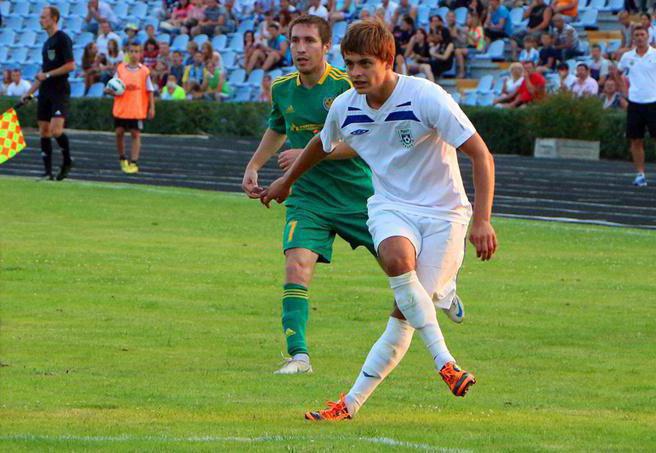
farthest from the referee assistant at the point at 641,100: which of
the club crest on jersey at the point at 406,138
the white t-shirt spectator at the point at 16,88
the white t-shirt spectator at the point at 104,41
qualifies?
the white t-shirt spectator at the point at 16,88

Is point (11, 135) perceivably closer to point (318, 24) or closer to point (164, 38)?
point (318, 24)

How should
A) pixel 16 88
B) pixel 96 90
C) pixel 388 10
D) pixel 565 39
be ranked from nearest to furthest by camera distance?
pixel 565 39 < pixel 388 10 < pixel 16 88 < pixel 96 90

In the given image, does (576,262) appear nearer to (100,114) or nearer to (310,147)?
(310,147)

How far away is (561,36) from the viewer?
106ft

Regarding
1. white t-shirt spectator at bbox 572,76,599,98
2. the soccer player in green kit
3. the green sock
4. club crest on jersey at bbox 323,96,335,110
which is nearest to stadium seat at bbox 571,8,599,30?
white t-shirt spectator at bbox 572,76,599,98

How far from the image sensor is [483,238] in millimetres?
6574

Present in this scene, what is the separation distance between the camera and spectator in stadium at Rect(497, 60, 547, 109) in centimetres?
3142

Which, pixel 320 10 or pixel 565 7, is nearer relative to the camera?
pixel 565 7

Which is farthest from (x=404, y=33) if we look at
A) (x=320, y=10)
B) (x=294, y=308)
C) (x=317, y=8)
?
(x=294, y=308)

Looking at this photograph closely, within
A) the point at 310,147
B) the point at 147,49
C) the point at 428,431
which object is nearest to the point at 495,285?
the point at 310,147

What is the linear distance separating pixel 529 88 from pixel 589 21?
2870 millimetres

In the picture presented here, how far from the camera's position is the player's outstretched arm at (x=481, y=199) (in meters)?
Answer: 6.59

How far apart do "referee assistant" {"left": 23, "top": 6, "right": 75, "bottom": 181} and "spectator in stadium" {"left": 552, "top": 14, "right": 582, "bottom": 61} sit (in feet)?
43.0

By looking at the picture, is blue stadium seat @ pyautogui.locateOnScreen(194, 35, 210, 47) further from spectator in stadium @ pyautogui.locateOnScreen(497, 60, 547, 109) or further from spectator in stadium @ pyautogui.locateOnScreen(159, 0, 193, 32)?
spectator in stadium @ pyautogui.locateOnScreen(497, 60, 547, 109)
